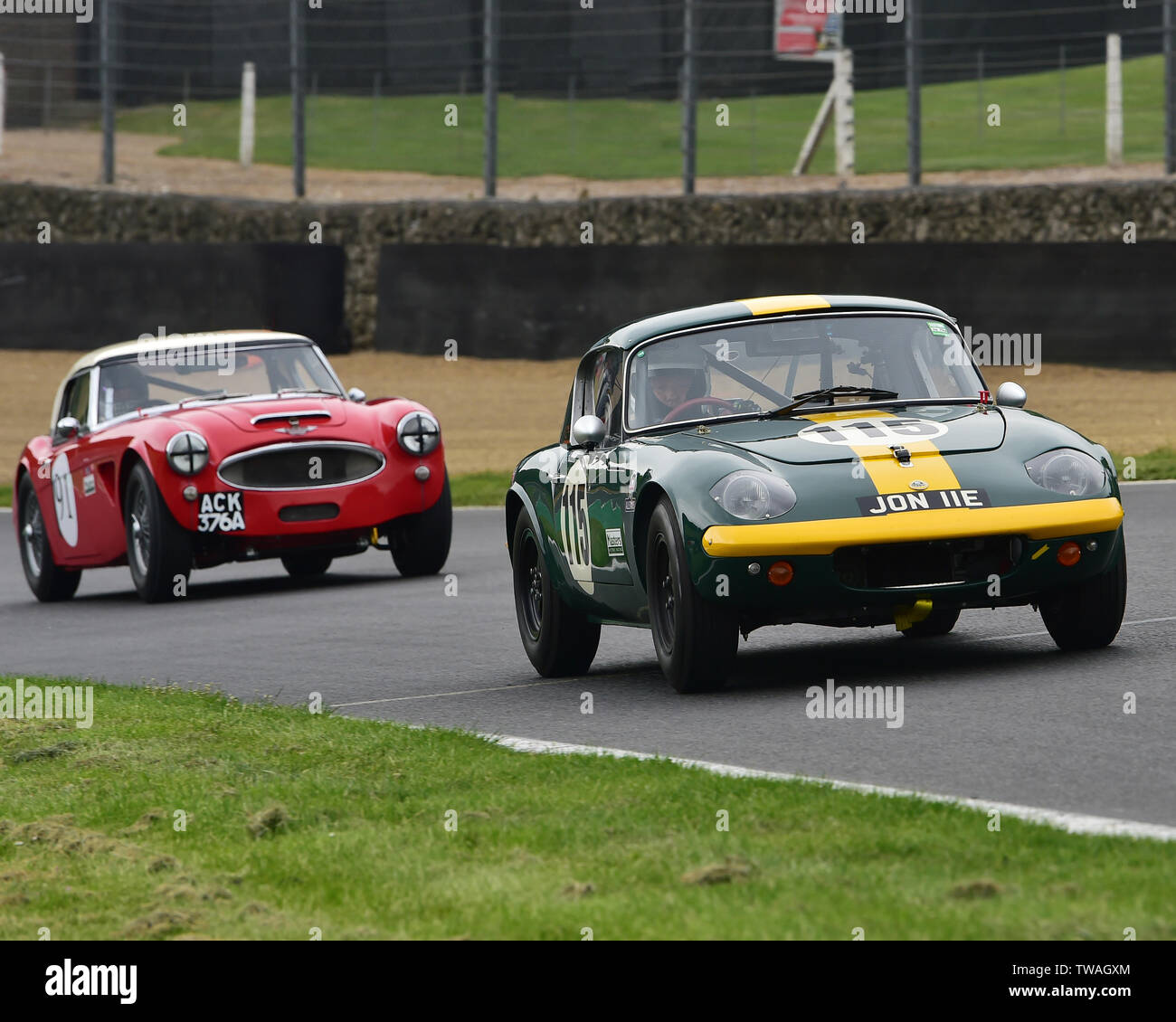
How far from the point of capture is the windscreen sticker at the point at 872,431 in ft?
25.6

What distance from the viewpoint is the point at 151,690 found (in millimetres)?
8977

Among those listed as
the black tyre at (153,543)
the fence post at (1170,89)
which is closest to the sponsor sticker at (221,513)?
the black tyre at (153,543)

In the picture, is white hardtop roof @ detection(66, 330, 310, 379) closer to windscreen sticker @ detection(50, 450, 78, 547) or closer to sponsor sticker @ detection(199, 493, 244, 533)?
windscreen sticker @ detection(50, 450, 78, 547)

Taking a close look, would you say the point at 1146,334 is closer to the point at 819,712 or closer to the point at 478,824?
the point at 819,712

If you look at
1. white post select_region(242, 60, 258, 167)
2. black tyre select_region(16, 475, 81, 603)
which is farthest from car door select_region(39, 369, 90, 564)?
white post select_region(242, 60, 258, 167)

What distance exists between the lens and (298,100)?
27.6 metres

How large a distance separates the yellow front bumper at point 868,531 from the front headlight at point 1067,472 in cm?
23

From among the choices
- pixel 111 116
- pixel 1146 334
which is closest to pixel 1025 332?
pixel 1146 334

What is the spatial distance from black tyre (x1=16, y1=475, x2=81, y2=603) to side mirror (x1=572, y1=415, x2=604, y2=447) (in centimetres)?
701

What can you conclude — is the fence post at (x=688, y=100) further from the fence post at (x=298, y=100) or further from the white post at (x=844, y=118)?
the fence post at (x=298, y=100)

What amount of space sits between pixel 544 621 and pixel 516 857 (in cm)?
388
